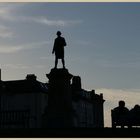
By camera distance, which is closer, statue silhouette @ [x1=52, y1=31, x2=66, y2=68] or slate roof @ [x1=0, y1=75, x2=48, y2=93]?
statue silhouette @ [x1=52, y1=31, x2=66, y2=68]

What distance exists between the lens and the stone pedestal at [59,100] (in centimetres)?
2222

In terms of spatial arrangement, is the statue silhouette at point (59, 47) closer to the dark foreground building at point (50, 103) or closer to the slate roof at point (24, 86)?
the dark foreground building at point (50, 103)

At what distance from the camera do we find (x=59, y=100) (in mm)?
22531

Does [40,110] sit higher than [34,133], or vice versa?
[40,110]

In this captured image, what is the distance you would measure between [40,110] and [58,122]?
42304 mm

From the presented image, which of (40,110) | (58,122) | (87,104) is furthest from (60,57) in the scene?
(87,104)

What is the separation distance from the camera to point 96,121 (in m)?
88.6

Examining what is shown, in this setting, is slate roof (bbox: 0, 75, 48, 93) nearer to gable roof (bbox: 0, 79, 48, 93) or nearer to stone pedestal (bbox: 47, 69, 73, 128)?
gable roof (bbox: 0, 79, 48, 93)

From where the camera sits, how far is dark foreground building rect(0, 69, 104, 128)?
22406mm

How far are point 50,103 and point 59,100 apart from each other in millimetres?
538

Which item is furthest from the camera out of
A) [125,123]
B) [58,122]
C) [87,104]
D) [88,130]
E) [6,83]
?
[87,104]

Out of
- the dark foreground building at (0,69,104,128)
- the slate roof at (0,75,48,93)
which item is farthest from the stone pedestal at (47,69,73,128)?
the slate roof at (0,75,48,93)

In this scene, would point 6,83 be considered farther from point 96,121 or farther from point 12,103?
point 96,121

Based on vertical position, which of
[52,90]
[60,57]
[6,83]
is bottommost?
[52,90]
